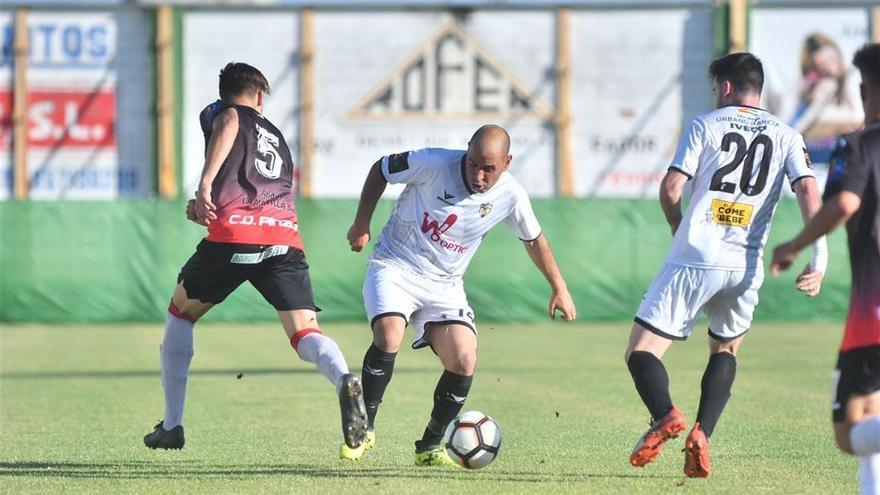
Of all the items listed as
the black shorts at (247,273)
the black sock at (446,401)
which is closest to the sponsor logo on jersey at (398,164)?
the black shorts at (247,273)

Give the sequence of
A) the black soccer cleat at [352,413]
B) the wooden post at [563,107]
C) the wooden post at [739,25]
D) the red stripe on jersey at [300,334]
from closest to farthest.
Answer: the black soccer cleat at [352,413] < the red stripe on jersey at [300,334] < the wooden post at [739,25] < the wooden post at [563,107]

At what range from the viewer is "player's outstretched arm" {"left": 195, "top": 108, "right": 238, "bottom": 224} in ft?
24.5

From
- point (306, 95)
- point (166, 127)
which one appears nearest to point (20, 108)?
point (166, 127)

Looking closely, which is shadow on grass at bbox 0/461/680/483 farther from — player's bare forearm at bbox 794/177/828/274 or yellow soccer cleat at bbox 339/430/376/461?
player's bare forearm at bbox 794/177/828/274

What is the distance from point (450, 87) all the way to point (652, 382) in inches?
857

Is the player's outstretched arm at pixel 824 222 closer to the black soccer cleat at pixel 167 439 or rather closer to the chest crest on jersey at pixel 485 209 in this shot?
the chest crest on jersey at pixel 485 209

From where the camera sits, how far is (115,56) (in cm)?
2822

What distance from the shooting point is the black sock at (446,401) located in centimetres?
786

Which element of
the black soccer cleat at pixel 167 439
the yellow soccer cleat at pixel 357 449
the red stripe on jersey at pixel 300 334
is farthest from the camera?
the black soccer cleat at pixel 167 439

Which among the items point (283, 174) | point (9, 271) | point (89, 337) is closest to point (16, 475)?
point (283, 174)

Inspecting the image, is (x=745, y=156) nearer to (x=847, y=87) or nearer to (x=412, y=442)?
(x=412, y=442)

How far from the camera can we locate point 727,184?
7293mm

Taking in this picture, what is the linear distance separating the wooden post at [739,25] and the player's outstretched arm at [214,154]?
21.7 m

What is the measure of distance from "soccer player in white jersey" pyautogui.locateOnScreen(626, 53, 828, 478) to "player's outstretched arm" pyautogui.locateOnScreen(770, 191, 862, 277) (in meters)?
1.75
